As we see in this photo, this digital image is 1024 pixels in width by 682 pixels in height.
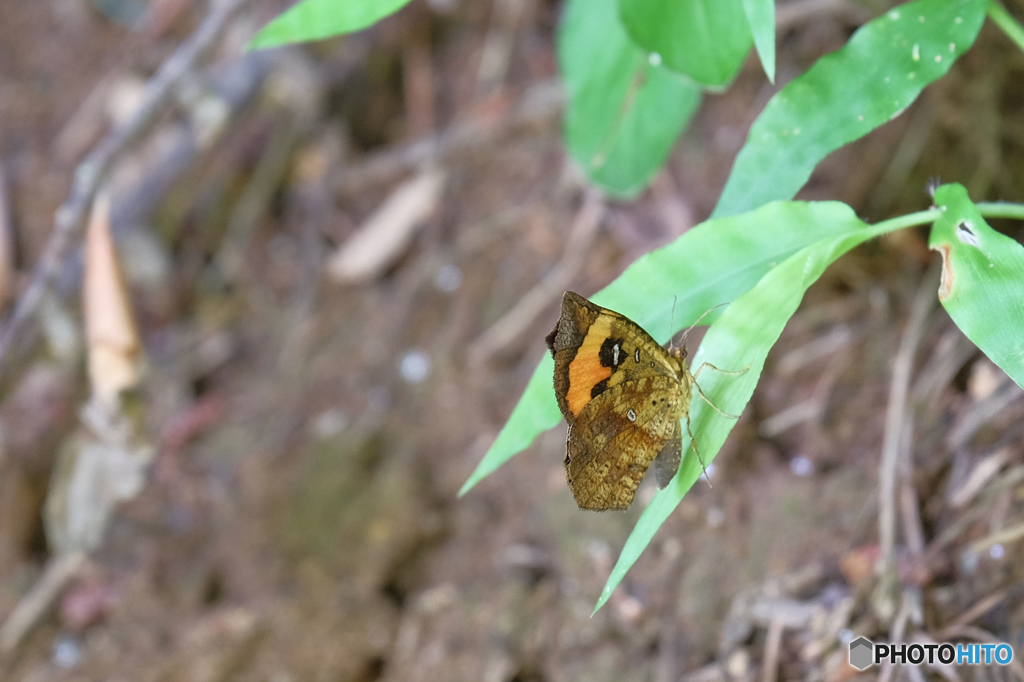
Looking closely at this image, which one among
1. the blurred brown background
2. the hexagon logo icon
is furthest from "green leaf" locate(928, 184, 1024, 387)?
the hexagon logo icon

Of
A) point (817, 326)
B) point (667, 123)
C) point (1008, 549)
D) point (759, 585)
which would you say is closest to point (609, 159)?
point (667, 123)

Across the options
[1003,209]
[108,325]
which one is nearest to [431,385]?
[108,325]

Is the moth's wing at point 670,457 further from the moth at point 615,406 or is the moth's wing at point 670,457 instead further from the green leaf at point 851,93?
the green leaf at point 851,93

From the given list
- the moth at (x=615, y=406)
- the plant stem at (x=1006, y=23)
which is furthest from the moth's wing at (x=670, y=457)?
the plant stem at (x=1006, y=23)

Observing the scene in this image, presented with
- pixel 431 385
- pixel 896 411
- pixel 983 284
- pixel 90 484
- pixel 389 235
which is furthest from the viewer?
pixel 389 235

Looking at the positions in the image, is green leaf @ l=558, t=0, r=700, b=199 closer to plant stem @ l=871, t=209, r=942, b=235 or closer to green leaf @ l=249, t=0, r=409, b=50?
green leaf @ l=249, t=0, r=409, b=50

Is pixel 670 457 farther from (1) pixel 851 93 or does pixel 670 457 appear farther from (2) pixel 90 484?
(2) pixel 90 484

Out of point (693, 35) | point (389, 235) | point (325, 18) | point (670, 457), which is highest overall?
point (325, 18)
